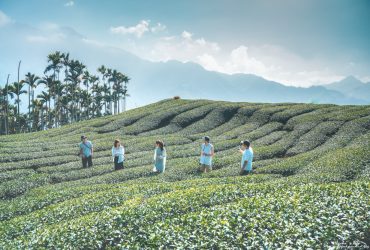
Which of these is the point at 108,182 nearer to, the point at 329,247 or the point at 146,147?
the point at 146,147

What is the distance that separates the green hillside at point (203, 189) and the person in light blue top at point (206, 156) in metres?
0.84

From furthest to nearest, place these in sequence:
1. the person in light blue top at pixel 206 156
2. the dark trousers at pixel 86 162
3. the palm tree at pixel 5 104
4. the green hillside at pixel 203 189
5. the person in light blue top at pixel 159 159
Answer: the palm tree at pixel 5 104
the dark trousers at pixel 86 162
the person in light blue top at pixel 159 159
the person in light blue top at pixel 206 156
the green hillside at pixel 203 189

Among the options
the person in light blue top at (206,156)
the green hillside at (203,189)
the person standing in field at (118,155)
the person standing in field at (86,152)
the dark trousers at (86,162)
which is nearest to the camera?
the green hillside at (203,189)

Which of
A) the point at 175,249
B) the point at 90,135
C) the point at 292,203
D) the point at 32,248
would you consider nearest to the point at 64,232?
the point at 32,248

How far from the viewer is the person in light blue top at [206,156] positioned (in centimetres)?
2845

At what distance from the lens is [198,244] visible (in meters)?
11.9

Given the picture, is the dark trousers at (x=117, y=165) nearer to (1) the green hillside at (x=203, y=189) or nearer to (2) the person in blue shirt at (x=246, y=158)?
(1) the green hillside at (x=203, y=189)

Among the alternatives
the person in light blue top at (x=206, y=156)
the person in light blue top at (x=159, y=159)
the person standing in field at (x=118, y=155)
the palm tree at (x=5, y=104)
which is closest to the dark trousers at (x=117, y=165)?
the person standing in field at (x=118, y=155)

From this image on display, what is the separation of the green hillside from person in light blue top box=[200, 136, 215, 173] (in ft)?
2.77

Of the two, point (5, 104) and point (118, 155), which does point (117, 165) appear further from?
point (5, 104)

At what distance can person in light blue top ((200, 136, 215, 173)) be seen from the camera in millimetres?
28453

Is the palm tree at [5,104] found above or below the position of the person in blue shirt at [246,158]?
above

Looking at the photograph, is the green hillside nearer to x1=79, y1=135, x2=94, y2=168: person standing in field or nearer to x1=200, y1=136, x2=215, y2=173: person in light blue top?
x1=200, y1=136, x2=215, y2=173: person in light blue top

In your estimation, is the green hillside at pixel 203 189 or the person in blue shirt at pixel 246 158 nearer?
the green hillside at pixel 203 189
